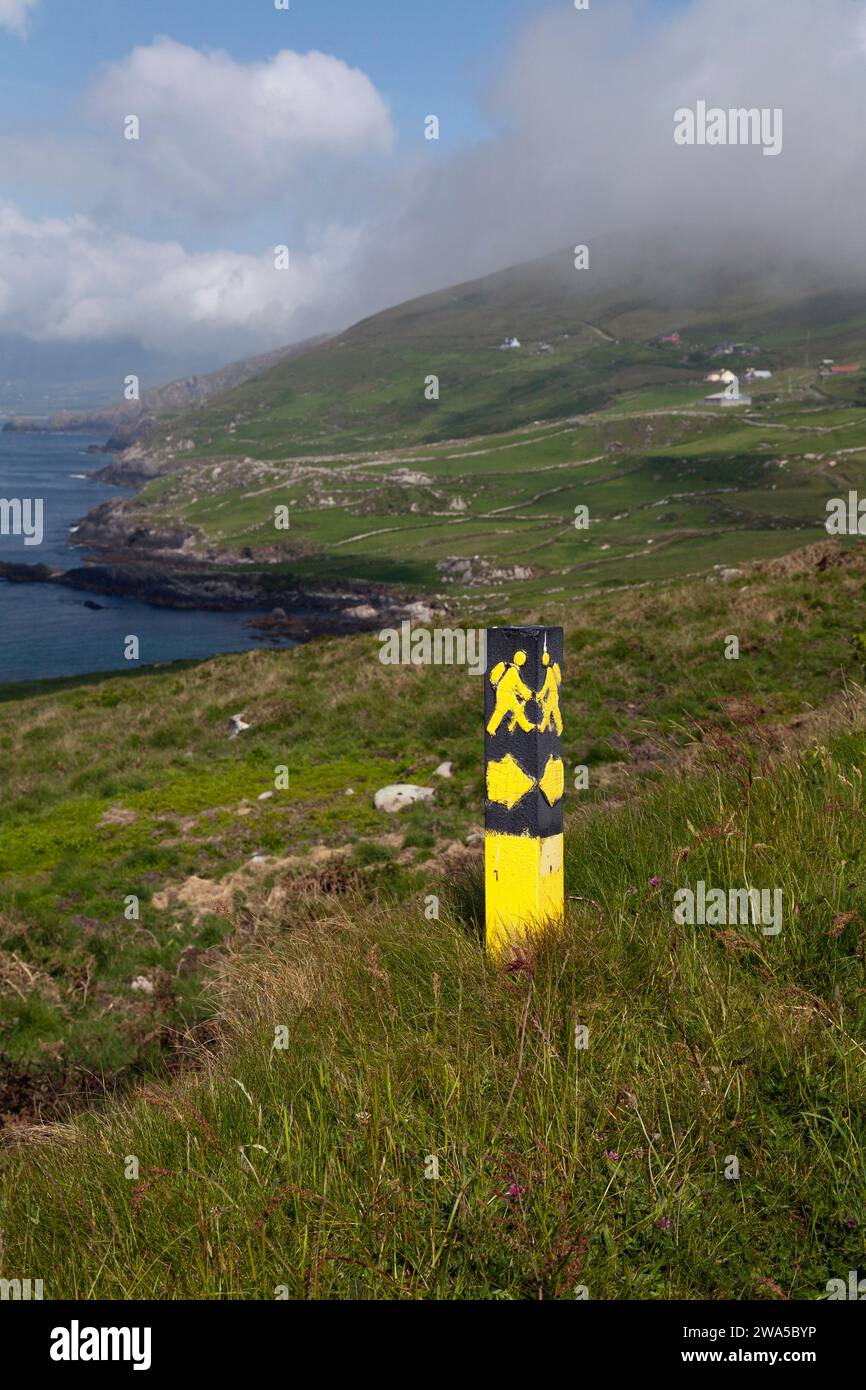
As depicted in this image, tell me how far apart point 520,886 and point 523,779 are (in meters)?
0.53

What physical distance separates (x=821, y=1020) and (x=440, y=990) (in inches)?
65.5

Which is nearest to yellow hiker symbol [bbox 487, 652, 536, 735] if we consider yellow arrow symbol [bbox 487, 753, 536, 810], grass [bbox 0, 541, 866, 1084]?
yellow arrow symbol [bbox 487, 753, 536, 810]

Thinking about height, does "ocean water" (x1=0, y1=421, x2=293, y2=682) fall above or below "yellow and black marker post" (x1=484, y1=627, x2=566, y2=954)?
above

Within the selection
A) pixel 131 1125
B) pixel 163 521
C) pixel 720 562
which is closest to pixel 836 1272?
pixel 131 1125

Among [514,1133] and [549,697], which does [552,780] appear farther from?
[514,1133]

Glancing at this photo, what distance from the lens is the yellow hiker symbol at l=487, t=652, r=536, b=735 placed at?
4.68m

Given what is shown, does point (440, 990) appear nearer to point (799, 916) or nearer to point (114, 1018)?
point (799, 916)

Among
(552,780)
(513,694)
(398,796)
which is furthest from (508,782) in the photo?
(398,796)

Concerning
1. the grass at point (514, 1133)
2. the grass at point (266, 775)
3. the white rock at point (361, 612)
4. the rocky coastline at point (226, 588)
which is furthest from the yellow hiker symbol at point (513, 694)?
Answer: the white rock at point (361, 612)

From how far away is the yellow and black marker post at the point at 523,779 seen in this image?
468 cm

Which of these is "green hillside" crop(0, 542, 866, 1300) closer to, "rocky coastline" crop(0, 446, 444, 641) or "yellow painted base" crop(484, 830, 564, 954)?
"yellow painted base" crop(484, 830, 564, 954)

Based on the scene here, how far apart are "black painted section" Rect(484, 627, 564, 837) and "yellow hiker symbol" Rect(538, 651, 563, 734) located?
0.02 meters

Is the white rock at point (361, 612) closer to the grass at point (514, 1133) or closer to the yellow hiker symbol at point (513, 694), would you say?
the yellow hiker symbol at point (513, 694)

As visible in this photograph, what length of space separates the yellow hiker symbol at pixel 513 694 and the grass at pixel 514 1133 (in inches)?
39.2
